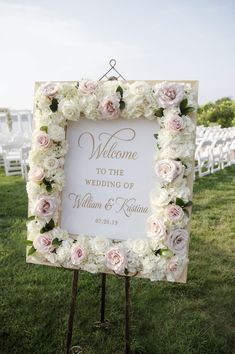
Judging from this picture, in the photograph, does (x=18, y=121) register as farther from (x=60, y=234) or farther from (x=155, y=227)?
(x=155, y=227)

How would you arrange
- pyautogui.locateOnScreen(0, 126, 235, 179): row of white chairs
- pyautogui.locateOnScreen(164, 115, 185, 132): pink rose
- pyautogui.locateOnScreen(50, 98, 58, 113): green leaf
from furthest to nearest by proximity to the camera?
pyautogui.locateOnScreen(0, 126, 235, 179): row of white chairs → pyautogui.locateOnScreen(50, 98, 58, 113): green leaf → pyautogui.locateOnScreen(164, 115, 185, 132): pink rose

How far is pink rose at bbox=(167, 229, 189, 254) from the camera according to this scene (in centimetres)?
232

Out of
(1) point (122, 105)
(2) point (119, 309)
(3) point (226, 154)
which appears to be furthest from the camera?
(3) point (226, 154)

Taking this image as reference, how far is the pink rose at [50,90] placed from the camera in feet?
8.05

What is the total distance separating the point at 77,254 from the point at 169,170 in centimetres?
69

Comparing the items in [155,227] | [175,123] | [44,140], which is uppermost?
[175,123]

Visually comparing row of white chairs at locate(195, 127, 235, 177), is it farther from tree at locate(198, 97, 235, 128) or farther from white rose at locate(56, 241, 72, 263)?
tree at locate(198, 97, 235, 128)

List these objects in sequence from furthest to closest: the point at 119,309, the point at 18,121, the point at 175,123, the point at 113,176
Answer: the point at 18,121
the point at 119,309
the point at 113,176
the point at 175,123

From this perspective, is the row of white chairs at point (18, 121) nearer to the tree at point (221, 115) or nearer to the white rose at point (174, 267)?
the tree at point (221, 115)

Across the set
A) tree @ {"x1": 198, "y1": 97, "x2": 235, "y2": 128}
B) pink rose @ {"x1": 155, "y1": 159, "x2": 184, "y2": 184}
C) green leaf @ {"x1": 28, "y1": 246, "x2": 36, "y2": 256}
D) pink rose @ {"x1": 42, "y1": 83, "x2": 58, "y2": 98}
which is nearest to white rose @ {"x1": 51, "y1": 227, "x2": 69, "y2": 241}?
green leaf @ {"x1": 28, "y1": 246, "x2": 36, "y2": 256}

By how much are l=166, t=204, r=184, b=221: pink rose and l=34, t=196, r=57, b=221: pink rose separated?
67 cm

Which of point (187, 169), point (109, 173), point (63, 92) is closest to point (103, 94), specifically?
point (63, 92)

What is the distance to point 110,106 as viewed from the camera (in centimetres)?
235

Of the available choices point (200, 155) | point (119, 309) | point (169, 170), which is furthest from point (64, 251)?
point (200, 155)
